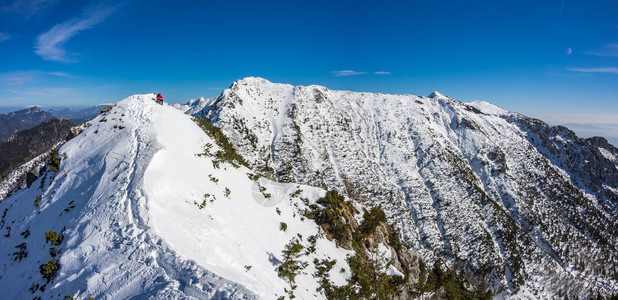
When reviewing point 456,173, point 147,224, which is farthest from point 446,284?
point 147,224

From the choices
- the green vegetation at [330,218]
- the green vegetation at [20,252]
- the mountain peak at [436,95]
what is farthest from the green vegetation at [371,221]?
the mountain peak at [436,95]

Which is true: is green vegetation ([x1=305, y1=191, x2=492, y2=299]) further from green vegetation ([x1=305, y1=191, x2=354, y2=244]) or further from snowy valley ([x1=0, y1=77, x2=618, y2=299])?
snowy valley ([x1=0, y1=77, x2=618, y2=299])

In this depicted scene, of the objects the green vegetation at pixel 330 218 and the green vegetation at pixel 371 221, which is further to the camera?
the green vegetation at pixel 371 221

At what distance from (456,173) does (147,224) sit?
343 feet

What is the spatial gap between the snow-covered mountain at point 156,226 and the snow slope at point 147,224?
7 cm

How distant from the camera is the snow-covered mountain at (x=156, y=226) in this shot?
38.0 ft

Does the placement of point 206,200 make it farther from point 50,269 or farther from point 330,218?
point 330,218

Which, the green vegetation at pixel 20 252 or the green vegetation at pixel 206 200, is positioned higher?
the green vegetation at pixel 206 200

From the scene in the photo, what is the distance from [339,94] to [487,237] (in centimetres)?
9316

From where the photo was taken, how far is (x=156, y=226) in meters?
14.0

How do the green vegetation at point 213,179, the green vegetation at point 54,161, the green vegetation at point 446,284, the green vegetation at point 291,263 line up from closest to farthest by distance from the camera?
the green vegetation at point 291,263 → the green vegetation at point 54,161 → the green vegetation at point 213,179 → the green vegetation at point 446,284

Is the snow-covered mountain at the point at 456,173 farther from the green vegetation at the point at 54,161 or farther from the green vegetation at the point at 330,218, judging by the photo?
the green vegetation at the point at 54,161

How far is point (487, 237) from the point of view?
75500mm

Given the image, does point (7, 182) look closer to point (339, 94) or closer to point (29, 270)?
point (29, 270)
